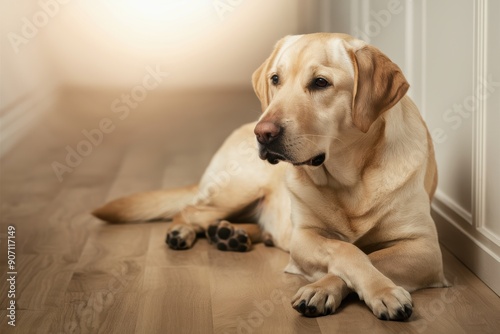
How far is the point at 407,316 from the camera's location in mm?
2184

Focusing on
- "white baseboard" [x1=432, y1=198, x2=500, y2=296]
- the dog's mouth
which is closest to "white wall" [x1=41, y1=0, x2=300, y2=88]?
"white baseboard" [x1=432, y1=198, x2=500, y2=296]

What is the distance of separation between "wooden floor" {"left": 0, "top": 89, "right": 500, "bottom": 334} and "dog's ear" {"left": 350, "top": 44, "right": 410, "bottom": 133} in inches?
23.3

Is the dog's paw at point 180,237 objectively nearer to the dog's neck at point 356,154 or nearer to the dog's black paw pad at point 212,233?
the dog's black paw pad at point 212,233

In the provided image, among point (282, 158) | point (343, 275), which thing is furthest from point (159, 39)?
point (343, 275)

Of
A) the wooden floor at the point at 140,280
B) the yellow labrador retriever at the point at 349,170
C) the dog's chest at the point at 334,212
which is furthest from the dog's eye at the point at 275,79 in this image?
the wooden floor at the point at 140,280

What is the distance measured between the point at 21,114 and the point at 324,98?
464 centimetres

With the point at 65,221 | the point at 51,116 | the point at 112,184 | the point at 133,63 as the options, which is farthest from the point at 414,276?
the point at 133,63

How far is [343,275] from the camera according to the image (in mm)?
2361

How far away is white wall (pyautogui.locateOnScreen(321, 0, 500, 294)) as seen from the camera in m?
2.58

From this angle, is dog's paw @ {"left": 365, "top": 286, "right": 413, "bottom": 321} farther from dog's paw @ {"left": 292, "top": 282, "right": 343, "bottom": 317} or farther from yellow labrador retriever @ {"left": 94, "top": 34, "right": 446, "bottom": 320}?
dog's paw @ {"left": 292, "top": 282, "right": 343, "bottom": 317}

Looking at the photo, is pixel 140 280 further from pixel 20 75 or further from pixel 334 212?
pixel 20 75

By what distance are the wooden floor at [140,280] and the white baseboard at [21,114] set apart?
0.57 meters

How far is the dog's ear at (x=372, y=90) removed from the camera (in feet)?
7.96

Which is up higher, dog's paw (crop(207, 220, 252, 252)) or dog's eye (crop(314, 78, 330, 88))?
dog's eye (crop(314, 78, 330, 88))
